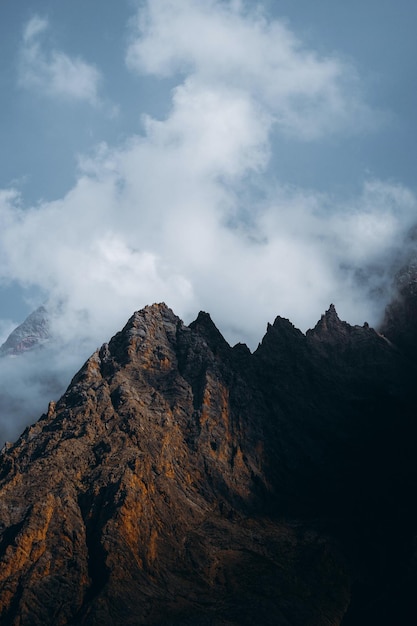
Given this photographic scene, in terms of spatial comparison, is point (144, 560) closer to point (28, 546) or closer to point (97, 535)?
point (97, 535)

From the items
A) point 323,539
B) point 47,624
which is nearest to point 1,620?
point 47,624

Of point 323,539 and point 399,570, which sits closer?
point 399,570

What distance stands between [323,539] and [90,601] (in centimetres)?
7244

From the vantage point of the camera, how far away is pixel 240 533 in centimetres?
18912

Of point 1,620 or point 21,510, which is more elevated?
point 21,510

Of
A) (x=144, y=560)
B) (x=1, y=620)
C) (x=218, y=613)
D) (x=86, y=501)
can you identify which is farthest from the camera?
(x=86, y=501)

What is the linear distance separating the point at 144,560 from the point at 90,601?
1855 centimetres

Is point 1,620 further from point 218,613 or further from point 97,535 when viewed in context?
point 218,613

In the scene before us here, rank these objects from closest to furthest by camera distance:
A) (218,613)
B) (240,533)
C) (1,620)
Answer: (1,620)
(218,613)
(240,533)

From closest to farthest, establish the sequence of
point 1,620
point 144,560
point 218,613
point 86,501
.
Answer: point 1,620, point 218,613, point 144,560, point 86,501

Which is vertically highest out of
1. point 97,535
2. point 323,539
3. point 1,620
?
point 323,539

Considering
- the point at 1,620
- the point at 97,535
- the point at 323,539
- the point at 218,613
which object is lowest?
the point at 1,620

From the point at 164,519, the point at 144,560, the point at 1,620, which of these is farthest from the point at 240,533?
the point at 1,620

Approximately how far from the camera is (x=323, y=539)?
638ft
